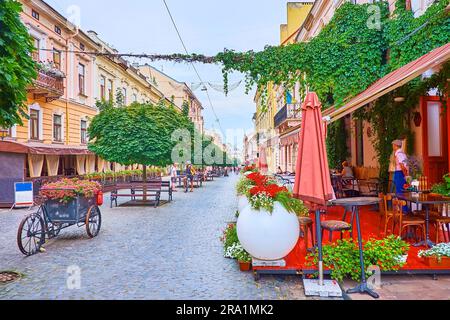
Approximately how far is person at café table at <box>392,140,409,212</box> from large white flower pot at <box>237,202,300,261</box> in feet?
12.1

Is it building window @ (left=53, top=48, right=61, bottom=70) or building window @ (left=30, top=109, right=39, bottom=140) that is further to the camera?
building window @ (left=53, top=48, right=61, bottom=70)

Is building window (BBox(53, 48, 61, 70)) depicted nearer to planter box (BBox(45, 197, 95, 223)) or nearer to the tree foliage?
the tree foliage

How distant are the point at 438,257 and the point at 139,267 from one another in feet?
14.6

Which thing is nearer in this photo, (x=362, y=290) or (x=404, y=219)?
(x=362, y=290)

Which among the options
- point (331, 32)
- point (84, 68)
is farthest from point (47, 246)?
point (84, 68)

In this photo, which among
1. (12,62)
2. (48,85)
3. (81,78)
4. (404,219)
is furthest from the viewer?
(81,78)

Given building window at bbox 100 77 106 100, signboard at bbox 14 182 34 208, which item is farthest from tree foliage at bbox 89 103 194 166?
building window at bbox 100 77 106 100

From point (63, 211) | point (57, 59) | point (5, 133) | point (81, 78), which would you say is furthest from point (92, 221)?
point (81, 78)

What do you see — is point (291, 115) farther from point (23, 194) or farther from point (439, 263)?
point (439, 263)

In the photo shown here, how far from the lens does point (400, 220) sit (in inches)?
243

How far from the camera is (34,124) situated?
19.1m

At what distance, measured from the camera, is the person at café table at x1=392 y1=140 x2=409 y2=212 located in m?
7.88
